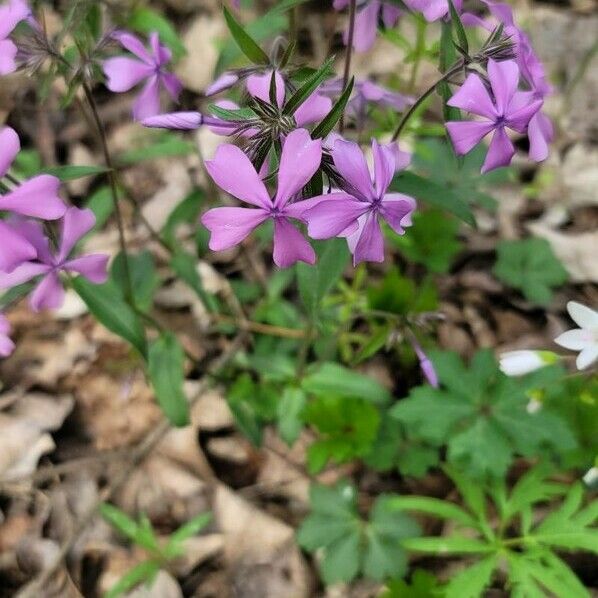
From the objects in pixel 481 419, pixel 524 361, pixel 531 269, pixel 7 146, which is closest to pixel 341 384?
pixel 481 419

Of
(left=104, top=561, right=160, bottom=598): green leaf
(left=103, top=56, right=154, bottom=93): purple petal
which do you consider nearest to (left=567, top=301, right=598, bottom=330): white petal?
(left=103, top=56, right=154, bottom=93): purple petal

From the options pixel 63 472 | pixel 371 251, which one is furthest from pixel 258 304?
pixel 371 251

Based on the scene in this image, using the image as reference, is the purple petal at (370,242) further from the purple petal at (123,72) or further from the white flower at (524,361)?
the purple petal at (123,72)

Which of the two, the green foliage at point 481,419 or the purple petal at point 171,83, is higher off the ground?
the purple petal at point 171,83

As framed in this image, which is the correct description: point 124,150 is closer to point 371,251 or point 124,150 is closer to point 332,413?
point 332,413

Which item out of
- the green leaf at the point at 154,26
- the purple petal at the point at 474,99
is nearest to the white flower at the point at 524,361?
the purple petal at the point at 474,99

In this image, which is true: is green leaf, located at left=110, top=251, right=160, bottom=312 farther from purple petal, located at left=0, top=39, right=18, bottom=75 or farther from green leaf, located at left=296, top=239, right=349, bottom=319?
purple petal, located at left=0, top=39, right=18, bottom=75

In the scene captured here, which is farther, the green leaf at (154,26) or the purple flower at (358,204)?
the green leaf at (154,26)
